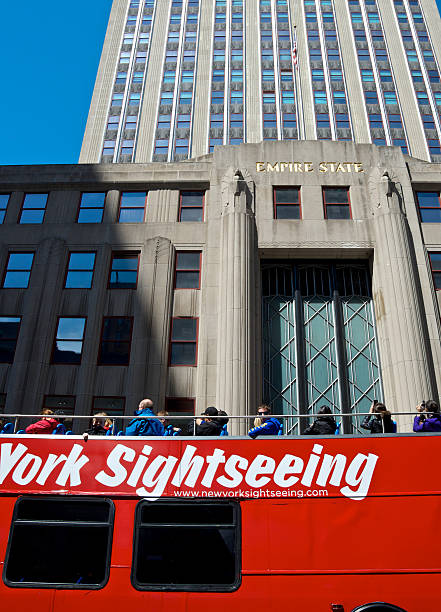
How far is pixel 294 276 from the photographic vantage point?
21.5m

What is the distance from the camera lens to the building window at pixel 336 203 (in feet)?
72.0

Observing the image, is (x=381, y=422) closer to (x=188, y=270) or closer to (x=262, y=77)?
(x=188, y=270)

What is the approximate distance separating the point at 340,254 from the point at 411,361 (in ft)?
20.3

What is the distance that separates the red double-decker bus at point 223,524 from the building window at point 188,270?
46.6 feet

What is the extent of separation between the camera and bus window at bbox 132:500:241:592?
21.3 ft

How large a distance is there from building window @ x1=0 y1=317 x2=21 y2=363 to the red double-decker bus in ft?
46.6

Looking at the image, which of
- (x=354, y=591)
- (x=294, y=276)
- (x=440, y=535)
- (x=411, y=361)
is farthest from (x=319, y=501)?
(x=294, y=276)

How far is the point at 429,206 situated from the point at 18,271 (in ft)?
69.9

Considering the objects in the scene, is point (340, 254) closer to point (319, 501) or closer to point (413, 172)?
point (413, 172)

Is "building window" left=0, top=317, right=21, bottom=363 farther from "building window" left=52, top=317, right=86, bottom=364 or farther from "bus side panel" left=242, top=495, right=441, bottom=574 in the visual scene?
"bus side panel" left=242, top=495, right=441, bottom=574

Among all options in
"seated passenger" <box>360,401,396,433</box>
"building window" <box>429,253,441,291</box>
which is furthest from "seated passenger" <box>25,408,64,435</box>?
"building window" <box>429,253,441,291</box>

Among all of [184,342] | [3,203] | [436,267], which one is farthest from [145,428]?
[3,203]

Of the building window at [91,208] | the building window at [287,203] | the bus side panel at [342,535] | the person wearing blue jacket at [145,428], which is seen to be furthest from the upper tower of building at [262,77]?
the bus side panel at [342,535]

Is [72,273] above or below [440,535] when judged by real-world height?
above
